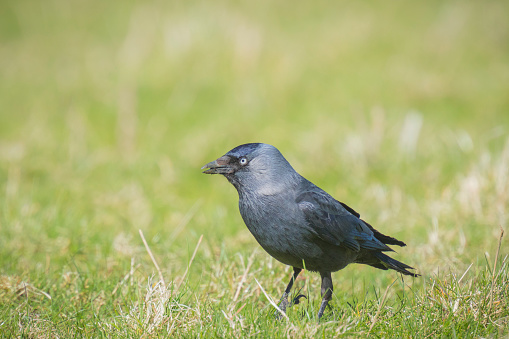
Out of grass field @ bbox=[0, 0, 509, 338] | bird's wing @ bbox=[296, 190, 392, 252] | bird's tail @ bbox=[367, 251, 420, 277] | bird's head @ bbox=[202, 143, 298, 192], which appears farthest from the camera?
bird's tail @ bbox=[367, 251, 420, 277]

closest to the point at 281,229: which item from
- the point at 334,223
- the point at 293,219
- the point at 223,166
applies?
the point at 293,219

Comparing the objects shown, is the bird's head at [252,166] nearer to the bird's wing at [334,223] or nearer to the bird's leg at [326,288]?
the bird's wing at [334,223]

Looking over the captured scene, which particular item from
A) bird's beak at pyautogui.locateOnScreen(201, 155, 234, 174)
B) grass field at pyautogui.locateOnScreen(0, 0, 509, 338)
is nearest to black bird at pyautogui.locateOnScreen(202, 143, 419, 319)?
bird's beak at pyautogui.locateOnScreen(201, 155, 234, 174)

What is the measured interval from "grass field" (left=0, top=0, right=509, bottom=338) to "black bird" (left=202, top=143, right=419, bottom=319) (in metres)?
0.26

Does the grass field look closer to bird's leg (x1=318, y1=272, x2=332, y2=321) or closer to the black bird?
bird's leg (x1=318, y1=272, x2=332, y2=321)

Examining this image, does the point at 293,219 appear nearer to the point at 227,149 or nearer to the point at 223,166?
the point at 223,166

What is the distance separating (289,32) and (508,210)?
276 inches

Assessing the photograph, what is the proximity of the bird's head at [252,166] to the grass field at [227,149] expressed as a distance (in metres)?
0.52

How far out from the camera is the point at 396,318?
2.89 m

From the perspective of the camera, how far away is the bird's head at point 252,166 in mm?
3309

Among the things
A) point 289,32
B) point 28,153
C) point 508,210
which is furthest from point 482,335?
point 289,32

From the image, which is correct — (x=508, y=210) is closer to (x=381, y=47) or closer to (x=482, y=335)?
(x=482, y=335)

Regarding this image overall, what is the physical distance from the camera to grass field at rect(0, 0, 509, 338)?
303 cm

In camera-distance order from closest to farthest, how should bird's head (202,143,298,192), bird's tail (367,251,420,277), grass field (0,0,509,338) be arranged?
grass field (0,0,509,338)
bird's head (202,143,298,192)
bird's tail (367,251,420,277)
